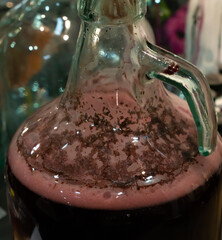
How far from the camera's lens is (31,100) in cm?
87

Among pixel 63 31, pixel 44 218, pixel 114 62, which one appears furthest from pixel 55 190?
pixel 63 31

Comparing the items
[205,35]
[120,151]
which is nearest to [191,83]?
[120,151]

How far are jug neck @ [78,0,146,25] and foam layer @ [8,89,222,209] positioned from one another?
0.25 feet

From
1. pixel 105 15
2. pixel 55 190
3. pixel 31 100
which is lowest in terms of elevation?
pixel 31 100

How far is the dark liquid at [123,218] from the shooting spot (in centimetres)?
42

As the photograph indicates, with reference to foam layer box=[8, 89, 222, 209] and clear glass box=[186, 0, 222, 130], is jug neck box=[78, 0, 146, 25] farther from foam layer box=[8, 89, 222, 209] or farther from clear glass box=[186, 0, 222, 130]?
clear glass box=[186, 0, 222, 130]

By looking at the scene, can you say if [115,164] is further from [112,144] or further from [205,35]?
[205,35]

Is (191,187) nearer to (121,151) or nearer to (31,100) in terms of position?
(121,151)

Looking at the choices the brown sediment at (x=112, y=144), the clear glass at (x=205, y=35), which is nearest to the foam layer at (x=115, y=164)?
the brown sediment at (x=112, y=144)

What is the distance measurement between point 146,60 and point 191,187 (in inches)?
5.0

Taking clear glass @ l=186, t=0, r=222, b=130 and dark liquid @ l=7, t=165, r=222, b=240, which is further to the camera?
clear glass @ l=186, t=0, r=222, b=130

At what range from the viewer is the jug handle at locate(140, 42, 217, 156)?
0.43 meters

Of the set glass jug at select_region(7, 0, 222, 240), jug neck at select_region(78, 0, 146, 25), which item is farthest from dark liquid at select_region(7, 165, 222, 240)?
jug neck at select_region(78, 0, 146, 25)

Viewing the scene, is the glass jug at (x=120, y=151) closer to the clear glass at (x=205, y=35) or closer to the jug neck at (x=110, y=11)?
the jug neck at (x=110, y=11)
